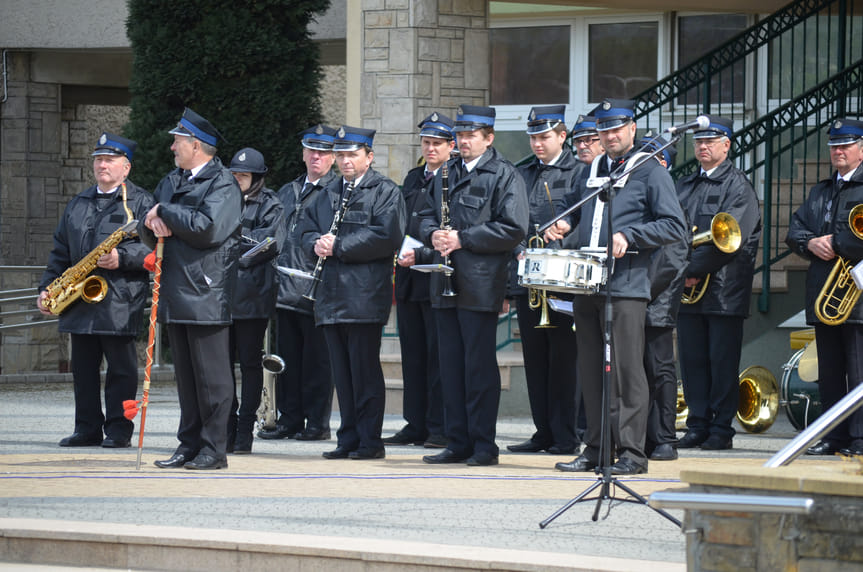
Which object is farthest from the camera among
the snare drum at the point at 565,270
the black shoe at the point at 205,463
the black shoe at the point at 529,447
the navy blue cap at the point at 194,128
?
the black shoe at the point at 529,447

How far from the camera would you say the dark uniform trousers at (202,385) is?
7.89 m

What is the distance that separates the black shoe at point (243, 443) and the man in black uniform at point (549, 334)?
1663 millimetres

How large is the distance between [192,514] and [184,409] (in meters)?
1.84

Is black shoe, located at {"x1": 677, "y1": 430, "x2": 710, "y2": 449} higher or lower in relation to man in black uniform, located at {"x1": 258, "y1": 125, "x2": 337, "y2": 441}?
lower

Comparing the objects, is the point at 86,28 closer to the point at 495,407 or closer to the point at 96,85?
the point at 96,85

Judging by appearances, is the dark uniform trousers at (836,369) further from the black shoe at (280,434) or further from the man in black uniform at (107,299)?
the man in black uniform at (107,299)

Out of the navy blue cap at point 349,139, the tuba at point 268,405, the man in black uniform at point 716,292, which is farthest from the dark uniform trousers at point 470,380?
the tuba at point 268,405

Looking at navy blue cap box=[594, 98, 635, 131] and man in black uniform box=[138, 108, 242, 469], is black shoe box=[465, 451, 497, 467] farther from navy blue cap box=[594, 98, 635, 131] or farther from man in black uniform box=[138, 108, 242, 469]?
navy blue cap box=[594, 98, 635, 131]

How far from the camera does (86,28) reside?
17.9 meters

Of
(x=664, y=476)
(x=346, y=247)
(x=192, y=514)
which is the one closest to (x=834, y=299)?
(x=664, y=476)

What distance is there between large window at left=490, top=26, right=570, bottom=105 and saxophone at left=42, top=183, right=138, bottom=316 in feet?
28.4

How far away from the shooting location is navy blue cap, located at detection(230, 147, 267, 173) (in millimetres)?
9484

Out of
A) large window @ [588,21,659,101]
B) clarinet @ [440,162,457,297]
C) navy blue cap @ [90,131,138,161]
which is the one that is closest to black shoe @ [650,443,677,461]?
clarinet @ [440,162,457,297]

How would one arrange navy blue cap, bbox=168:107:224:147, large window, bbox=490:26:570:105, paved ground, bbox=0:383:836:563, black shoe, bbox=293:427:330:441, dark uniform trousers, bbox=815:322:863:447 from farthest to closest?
large window, bbox=490:26:570:105 < black shoe, bbox=293:427:330:441 < dark uniform trousers, bbox=815:322:863:447 < navy blue cap, bbox=168:107:224:147 < paved ground, bbox=0:383:836:563
